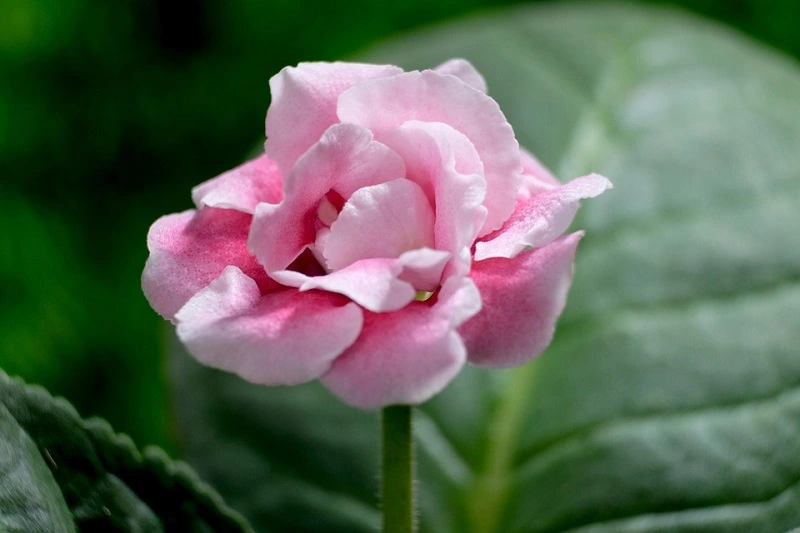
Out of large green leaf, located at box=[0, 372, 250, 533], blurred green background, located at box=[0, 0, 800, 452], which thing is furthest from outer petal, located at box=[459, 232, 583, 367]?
blurred green background, located at box=[0, 0, 800, 452]

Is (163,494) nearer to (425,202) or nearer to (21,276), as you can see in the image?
(425,202)

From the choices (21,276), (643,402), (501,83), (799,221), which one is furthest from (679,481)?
(21,276)

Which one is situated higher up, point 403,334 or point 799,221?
point 403,334

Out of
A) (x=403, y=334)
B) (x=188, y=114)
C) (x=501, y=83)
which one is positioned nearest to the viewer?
(x=403, y=334)

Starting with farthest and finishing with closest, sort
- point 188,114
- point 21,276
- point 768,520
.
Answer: point 188,114
point 21,276
point 768,520

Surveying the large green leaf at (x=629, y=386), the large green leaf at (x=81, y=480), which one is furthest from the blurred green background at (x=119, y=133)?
the large green leaf at (x=81, y=480)

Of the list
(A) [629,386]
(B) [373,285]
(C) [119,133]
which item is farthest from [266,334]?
(C) [119,133]

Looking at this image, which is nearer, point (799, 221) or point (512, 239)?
point (512, 239)

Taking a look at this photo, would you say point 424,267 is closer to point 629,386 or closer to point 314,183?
point 314,183
